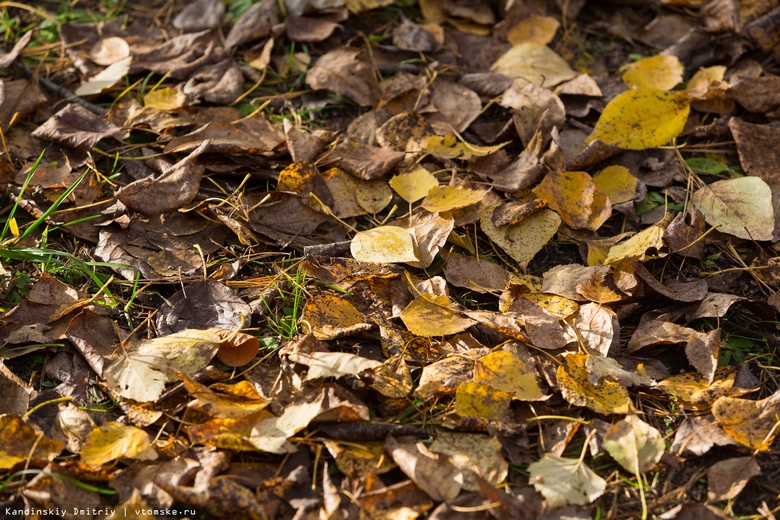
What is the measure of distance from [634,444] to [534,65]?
1.49 metres

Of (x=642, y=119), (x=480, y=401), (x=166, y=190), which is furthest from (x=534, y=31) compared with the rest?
(x=480, y=401)

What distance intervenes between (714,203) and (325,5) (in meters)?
1.59

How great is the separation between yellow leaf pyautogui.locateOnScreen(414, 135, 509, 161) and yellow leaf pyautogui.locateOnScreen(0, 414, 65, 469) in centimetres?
133

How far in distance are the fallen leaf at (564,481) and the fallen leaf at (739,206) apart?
94 cm

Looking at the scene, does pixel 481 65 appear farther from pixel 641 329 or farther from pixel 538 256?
pixel 641 329

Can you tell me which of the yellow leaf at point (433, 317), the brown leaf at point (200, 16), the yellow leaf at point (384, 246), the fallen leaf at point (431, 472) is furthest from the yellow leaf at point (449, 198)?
the brown leaf at point (200, 16)

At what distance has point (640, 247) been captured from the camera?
1926 mm

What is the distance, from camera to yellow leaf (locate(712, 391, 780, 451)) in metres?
1.56

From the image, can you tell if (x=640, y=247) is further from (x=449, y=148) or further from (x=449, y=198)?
(x=449, y=148)

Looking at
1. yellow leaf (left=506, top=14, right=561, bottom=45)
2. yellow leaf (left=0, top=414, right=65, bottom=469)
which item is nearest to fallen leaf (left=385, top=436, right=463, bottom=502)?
yellow leaf (left=0, top=414, right=65, bottom=469)

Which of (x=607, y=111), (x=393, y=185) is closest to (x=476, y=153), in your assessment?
(x=393, y=185)

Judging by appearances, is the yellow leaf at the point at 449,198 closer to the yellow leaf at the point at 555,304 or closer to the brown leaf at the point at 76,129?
the yellow leaf at the point at 555,304

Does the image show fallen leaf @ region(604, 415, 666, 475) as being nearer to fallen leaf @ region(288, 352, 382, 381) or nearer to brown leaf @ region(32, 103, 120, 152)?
fallen leaf @ region(288, 352, 382, 381)

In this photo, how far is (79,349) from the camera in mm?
1702
